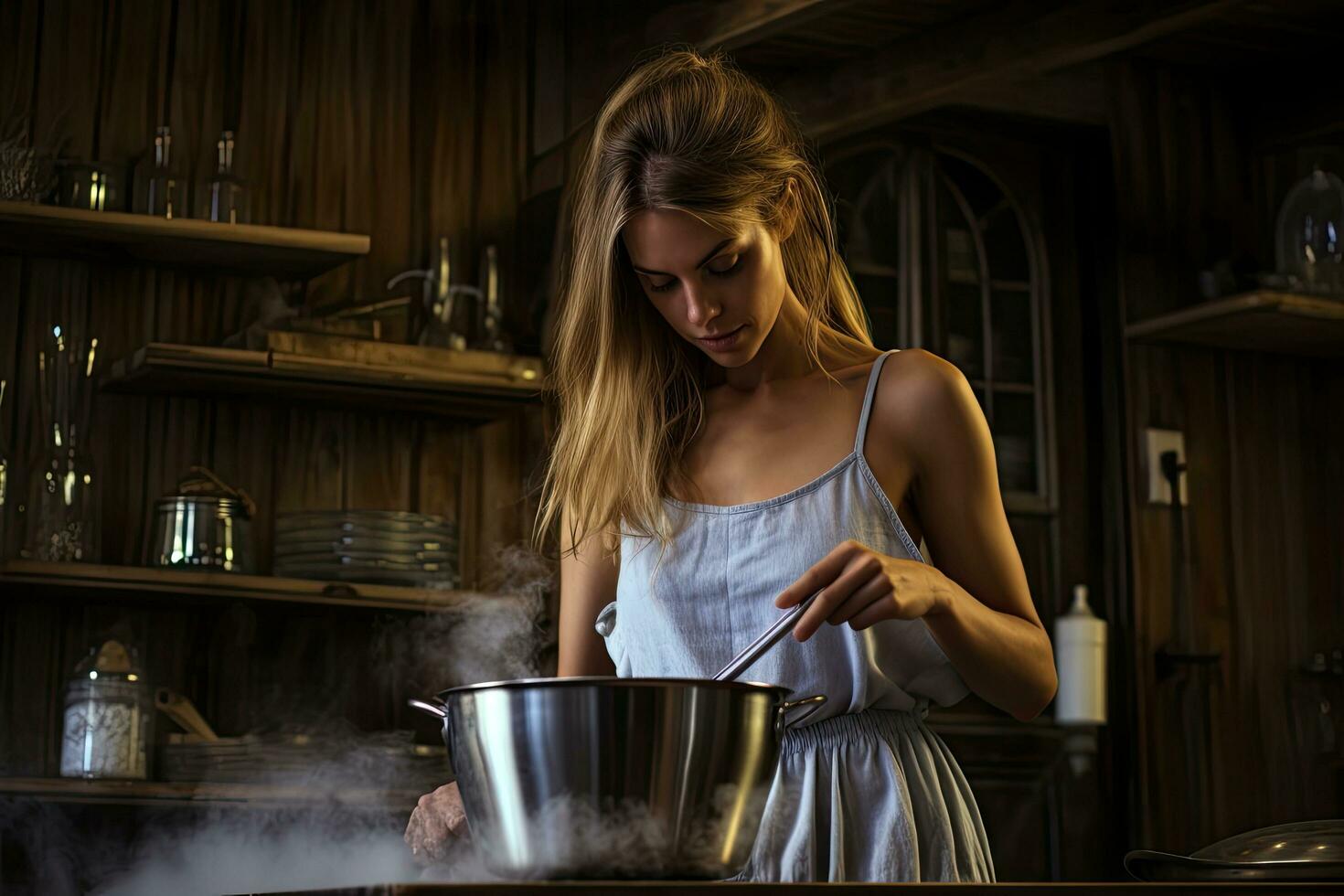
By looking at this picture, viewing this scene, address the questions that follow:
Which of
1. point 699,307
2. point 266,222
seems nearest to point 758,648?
point 699,307

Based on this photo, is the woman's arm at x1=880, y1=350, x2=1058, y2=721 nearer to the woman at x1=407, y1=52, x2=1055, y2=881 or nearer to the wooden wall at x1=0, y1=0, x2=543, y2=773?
the woman at x1=407, y1=52, x2=1055, y2=881

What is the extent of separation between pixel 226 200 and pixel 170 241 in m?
0.15

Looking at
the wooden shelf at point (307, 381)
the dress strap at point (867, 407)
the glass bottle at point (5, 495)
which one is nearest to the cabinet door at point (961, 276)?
the wooden shelf at point (307, 381)

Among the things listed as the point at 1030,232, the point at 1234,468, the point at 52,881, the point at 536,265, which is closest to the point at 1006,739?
the point at 1234,468

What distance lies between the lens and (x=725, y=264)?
139cm

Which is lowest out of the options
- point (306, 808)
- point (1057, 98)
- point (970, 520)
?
point (306, 808)

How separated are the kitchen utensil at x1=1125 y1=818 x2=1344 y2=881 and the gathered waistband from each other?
1.15 ft

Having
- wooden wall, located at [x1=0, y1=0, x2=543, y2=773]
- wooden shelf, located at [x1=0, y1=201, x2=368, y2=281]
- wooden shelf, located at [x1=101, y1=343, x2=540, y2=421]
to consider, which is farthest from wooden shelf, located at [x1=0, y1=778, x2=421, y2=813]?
wooden shelf, located at [x1=0, y1=201, x2=368, y2=281]

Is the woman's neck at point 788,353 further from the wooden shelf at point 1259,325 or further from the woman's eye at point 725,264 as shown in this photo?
the wooden shelf at point 1259,325

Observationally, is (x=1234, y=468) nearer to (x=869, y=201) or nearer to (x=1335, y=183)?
(x=1335, y=183)

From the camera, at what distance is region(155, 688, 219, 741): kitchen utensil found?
2.98 m

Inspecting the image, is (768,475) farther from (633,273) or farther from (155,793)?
(155,793)

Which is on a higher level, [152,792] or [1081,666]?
[1081,666]

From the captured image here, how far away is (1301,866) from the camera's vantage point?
35.7 inches
